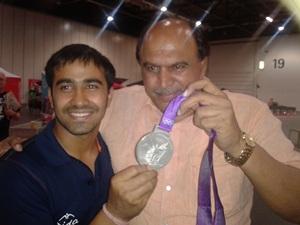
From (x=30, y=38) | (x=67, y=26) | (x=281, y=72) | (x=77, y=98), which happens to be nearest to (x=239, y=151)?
(x=77, y=98)

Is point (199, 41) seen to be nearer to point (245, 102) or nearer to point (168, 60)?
point (168, 60)

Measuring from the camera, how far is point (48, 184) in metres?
1.56

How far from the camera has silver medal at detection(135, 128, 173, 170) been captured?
4.73ft

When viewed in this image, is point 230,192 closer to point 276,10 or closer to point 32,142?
point 32,142

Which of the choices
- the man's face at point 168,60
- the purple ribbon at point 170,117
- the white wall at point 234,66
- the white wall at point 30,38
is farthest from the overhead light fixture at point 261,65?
the purple ribbon at point 170,117

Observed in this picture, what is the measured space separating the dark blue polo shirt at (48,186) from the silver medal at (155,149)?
41 cm

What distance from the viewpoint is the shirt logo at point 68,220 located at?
1.61 meters

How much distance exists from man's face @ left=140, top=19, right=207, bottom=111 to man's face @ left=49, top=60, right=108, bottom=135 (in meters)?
0.30

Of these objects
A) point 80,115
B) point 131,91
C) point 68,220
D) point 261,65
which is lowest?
point 68,220

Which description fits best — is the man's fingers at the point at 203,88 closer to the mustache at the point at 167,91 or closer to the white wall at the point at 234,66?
the mustache at the point at 167,91

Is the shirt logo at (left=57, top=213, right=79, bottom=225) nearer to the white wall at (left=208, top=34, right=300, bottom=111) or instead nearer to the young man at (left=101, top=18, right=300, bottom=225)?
the young man at (left=101, top=18, right=300, bottom=225)

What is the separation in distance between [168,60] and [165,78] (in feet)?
0.33

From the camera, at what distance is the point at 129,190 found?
1.39 metres

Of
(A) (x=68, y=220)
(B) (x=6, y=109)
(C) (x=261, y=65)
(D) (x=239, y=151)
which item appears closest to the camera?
(D) (x=239, y=151)
